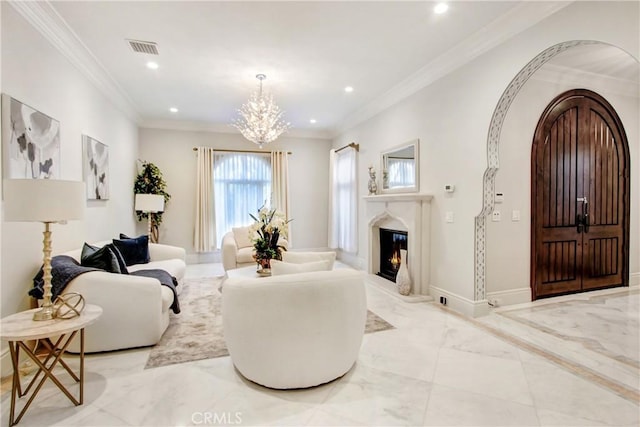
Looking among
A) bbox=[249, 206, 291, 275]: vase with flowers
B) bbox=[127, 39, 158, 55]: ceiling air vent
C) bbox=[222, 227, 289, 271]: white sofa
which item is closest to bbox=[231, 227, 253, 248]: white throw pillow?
bbox=[222, 227, 289, 271]: white sofa

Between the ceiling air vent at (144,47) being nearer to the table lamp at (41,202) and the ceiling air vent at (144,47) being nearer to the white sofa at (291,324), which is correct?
the table lamp at (41,202)

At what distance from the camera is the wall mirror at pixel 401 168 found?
4430 millimetres

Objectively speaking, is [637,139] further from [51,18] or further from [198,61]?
[51,18]

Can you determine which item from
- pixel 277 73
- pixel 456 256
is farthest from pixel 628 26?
pixel 277 73

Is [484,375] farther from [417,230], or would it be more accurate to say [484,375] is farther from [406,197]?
[406,197]

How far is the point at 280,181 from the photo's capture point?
23.3 feet

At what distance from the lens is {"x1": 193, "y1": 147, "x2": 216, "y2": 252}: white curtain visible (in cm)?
655

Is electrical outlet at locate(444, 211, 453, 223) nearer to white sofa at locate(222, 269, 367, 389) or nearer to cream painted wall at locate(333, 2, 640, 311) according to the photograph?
cream painted wall at locate(333, 2, 640, 311)

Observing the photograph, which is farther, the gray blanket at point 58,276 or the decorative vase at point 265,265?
the decorative vase at point 265,265

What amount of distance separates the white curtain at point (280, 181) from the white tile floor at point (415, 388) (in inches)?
178

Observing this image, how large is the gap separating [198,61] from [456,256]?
3.86 m

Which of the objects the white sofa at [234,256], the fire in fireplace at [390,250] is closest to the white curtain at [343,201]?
the fire in fireplace at [390,250]

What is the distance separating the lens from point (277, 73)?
4.12 metres

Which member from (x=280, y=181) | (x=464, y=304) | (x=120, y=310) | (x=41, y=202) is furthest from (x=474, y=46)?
(x=280, y=181)
